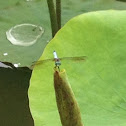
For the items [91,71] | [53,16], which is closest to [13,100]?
[53,16]

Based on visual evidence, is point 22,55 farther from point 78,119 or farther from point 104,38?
point 78,119

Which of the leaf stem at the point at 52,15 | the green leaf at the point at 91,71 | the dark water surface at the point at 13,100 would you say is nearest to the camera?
the green leaf at the point at 91,71

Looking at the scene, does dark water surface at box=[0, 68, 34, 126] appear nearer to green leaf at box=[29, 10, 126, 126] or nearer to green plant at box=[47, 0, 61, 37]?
green plant at box=[47, 0, 61, 37]

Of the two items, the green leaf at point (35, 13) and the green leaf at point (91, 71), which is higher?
the green leaf at point (91, 71)

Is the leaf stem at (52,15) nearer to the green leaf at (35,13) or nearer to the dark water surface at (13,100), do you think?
the green leaf at (35,13)

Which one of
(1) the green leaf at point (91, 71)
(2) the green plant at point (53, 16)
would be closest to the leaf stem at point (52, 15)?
(2) the green plant at point (53, 16)

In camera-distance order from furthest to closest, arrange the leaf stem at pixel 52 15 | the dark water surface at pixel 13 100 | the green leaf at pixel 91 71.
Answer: the dark water surface at pixel 13 100, the leaf stem at pixel 52 15, the green leaf at pixel 91 71

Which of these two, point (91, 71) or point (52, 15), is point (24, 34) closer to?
point (52, 15)

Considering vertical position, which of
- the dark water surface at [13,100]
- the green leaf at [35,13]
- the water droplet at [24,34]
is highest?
the green leaf at [35,13]
